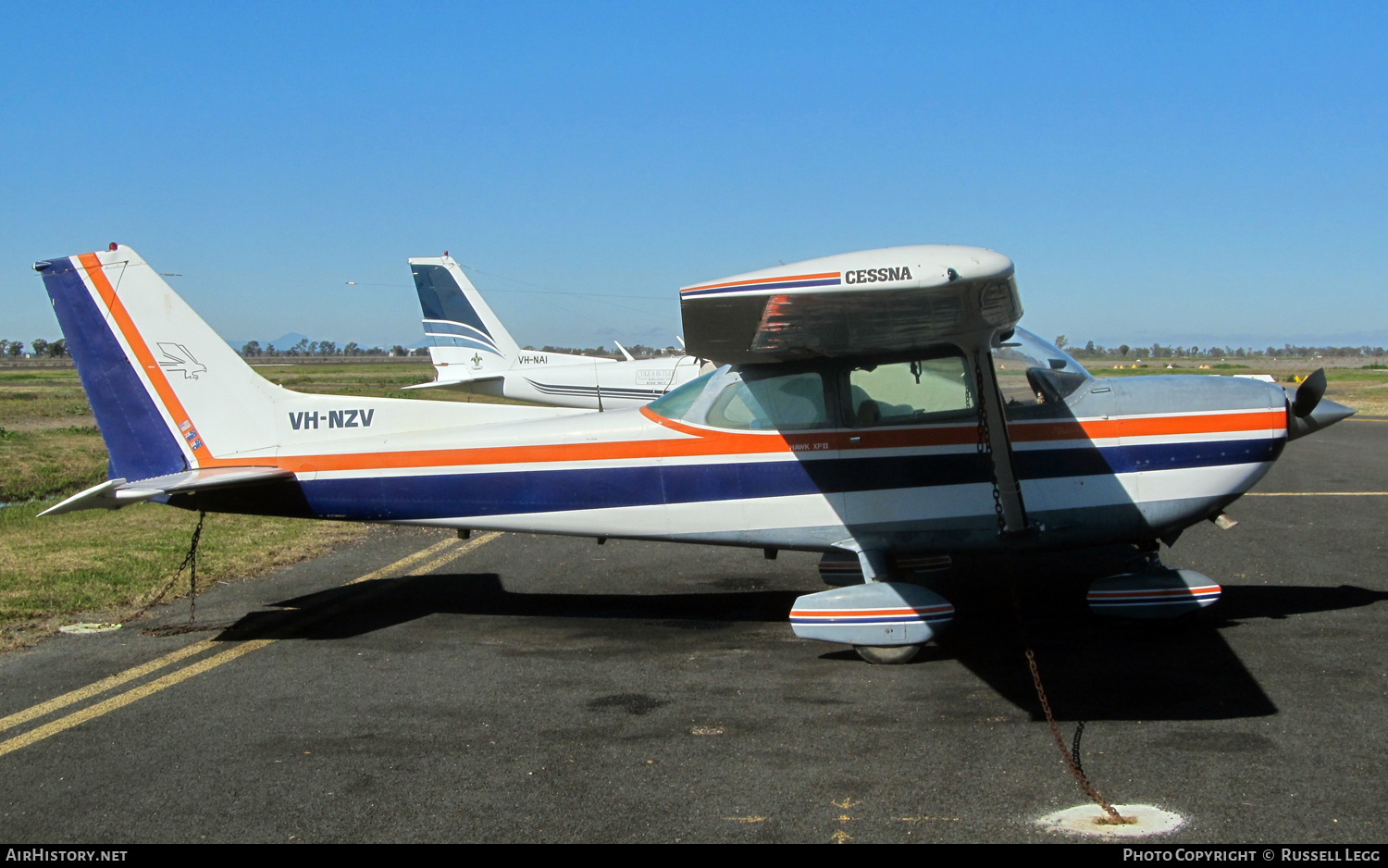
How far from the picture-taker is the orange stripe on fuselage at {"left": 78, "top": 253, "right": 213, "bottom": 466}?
22.0ft

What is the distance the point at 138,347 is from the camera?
22.1ft

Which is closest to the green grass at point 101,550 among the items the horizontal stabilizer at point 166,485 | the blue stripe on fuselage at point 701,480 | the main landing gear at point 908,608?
the horizontal stabilizer at point 166,485

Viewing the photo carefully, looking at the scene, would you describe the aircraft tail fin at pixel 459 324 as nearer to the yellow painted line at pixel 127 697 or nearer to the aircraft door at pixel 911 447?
the yellow painted line at pixel 127 697

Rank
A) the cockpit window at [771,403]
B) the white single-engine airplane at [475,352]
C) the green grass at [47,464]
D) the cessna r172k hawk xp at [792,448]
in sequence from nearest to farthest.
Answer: the cessna r172k hawk xp at [792,448]
the cockpit window at [771,403]
the green grass at [47,464]
the white single-engine airplane at [475,352]

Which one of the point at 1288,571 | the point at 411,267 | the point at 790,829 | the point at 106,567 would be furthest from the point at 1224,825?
the point at 411,267

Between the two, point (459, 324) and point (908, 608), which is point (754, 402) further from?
point (459, 324)

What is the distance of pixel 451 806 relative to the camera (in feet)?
12.6

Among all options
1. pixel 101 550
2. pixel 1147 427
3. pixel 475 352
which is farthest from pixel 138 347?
pixel 475 352

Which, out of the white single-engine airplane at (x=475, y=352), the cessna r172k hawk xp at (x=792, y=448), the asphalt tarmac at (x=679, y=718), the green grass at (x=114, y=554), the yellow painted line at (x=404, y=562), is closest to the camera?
the asphalt tarmac at (x=679, y=718)

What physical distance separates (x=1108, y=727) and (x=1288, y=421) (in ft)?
8.97

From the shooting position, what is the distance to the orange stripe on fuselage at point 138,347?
670 centimetres

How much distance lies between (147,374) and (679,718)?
470cm

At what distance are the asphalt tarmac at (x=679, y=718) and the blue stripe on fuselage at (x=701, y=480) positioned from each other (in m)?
0.90
